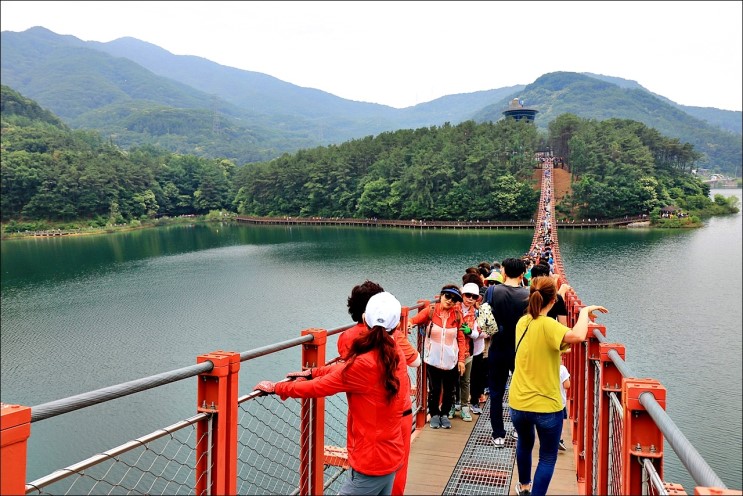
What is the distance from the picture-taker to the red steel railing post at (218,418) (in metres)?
2.41

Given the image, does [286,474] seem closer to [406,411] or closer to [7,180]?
[406,411]

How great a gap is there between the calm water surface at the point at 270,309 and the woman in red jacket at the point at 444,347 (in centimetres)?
607

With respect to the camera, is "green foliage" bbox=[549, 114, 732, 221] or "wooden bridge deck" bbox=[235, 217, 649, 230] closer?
"wooden bridge deck" bbox=[235, 217, 649, 230]

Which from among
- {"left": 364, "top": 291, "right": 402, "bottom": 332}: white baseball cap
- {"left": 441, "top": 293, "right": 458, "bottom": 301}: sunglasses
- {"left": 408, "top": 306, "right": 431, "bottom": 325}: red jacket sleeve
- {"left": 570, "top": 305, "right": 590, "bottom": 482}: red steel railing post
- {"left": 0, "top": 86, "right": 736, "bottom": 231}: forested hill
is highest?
{"left": 0, "top": 86, "right": 736, "bottom": 231}: forested hill

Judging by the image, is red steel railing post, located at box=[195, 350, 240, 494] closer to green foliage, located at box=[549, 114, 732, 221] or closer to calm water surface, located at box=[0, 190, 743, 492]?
calm water surface, located at box=[0, 190, 743, 492]

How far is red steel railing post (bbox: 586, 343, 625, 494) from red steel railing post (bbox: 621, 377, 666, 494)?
2.19 ft

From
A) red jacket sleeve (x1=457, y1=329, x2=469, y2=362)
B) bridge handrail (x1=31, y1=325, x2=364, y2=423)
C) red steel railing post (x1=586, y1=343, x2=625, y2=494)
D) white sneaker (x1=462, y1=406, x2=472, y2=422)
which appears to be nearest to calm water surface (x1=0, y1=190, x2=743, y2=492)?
white sneaker (x1=462, y1=406, x2=472, y2=422)

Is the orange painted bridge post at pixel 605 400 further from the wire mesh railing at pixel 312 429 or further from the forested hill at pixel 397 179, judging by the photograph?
the forested hill at pixel 397 179

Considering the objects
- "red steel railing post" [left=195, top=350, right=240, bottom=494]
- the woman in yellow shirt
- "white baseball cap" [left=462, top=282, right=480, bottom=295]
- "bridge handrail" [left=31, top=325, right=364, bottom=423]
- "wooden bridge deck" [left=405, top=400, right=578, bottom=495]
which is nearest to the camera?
"bridge handrail" [left=31, top=325, right=364, bottom=423]

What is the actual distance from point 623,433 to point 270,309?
20537mm

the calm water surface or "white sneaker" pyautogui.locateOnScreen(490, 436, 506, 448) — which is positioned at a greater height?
"white sneaker" pyautogui.locateOnScreen(490, 436, 506, 448)

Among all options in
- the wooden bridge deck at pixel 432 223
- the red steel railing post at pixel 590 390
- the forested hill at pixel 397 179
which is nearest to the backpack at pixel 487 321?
the red steel railing post at pixel 590 390

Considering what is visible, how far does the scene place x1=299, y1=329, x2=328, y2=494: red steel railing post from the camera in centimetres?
317

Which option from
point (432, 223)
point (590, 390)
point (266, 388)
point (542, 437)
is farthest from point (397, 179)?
point (266, 388)
